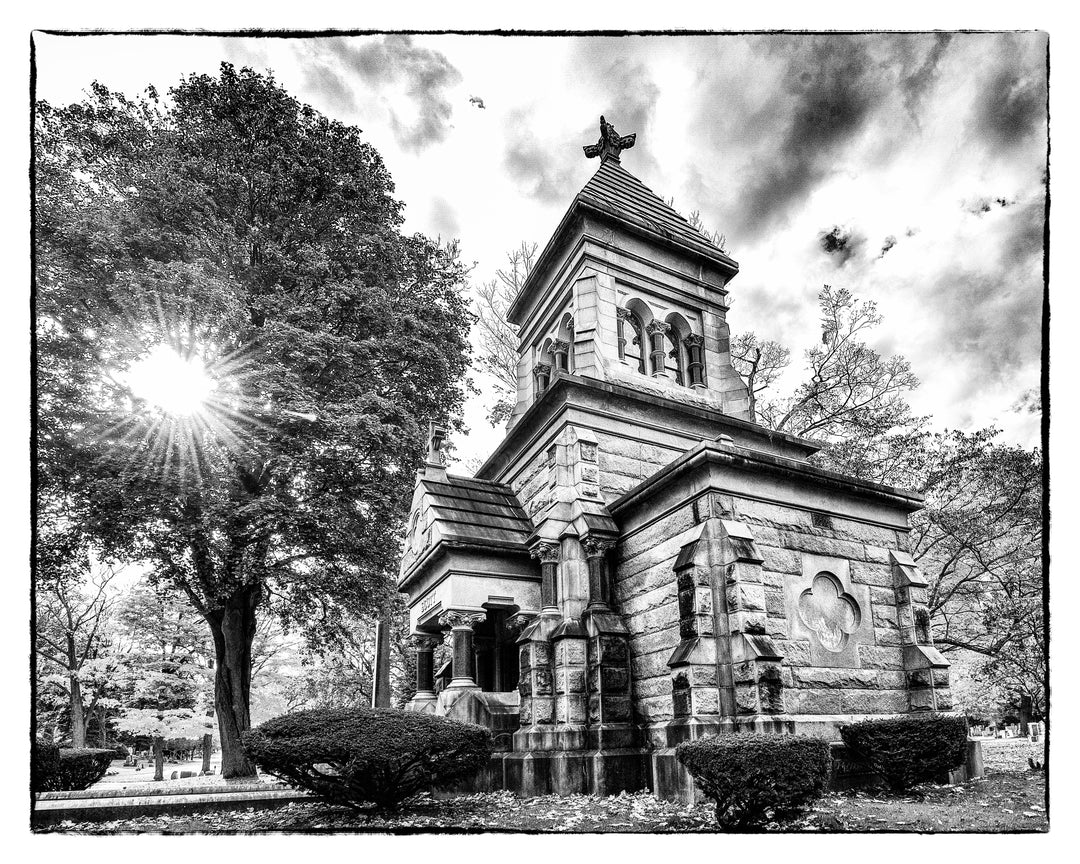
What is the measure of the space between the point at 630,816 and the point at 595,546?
3.61m

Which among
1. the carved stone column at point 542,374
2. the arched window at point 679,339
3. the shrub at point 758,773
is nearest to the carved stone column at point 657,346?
the arched window at point 679,339

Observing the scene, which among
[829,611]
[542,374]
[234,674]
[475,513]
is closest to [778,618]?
[829,611]

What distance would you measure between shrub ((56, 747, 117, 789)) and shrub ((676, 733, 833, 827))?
826 centimetres

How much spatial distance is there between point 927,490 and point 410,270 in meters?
12.1

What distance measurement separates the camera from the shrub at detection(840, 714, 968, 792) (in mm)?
7168

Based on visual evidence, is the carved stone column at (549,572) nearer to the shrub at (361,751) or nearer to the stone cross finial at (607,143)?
the shrub at (361,751)

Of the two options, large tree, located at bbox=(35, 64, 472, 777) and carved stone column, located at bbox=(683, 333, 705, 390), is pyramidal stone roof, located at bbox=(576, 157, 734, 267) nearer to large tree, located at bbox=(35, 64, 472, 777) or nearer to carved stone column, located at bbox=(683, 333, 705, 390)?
carved stone column, located at bbox=(683, 333, 705, 390)

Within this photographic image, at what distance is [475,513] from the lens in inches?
428

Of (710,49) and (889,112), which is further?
(889,112)

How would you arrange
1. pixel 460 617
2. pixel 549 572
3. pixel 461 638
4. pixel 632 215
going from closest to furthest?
1. pixel 549 572
2. pixel 460 617
3. pixel 461 638
4. pixel 632 215

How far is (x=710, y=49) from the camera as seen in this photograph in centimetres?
727

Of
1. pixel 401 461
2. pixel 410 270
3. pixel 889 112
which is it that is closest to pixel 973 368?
pixel 889 112

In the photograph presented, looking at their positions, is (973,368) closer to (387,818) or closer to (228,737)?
(387,818)

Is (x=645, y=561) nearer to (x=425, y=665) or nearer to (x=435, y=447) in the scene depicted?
(x=435, y=447)
